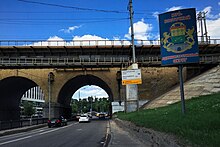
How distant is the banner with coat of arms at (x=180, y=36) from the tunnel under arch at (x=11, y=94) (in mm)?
36583

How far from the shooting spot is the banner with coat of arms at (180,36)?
11023 mm

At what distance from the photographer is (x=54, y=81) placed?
44.2m

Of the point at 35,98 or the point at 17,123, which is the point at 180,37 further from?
the point at 35,98

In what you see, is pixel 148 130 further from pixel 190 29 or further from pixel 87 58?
pixel 87 58

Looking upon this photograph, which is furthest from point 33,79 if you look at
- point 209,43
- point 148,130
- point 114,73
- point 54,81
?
point 148,130

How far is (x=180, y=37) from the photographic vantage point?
36.8ft

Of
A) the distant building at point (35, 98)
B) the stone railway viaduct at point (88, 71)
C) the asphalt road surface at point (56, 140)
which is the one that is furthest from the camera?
the distant building at point (35, 98)

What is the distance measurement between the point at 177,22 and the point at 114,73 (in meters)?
33.4

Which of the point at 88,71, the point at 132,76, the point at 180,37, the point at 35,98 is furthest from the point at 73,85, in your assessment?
the point at 35,98

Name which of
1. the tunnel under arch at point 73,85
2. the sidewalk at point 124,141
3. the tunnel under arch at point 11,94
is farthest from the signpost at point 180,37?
the tunnel under arch at point 11,94

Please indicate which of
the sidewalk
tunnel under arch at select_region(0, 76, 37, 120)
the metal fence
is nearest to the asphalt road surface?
the sidewalk

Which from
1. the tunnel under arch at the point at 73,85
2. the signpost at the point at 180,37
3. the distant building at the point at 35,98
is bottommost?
the distant building at the point at 35,98

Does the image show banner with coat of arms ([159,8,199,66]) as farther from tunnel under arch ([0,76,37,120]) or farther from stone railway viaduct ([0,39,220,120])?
tunnel under arch ([0,76,37,120])

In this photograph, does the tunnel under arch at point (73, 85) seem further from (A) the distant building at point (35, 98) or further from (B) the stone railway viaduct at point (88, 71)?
(A) the distant building at point (35, 98)
